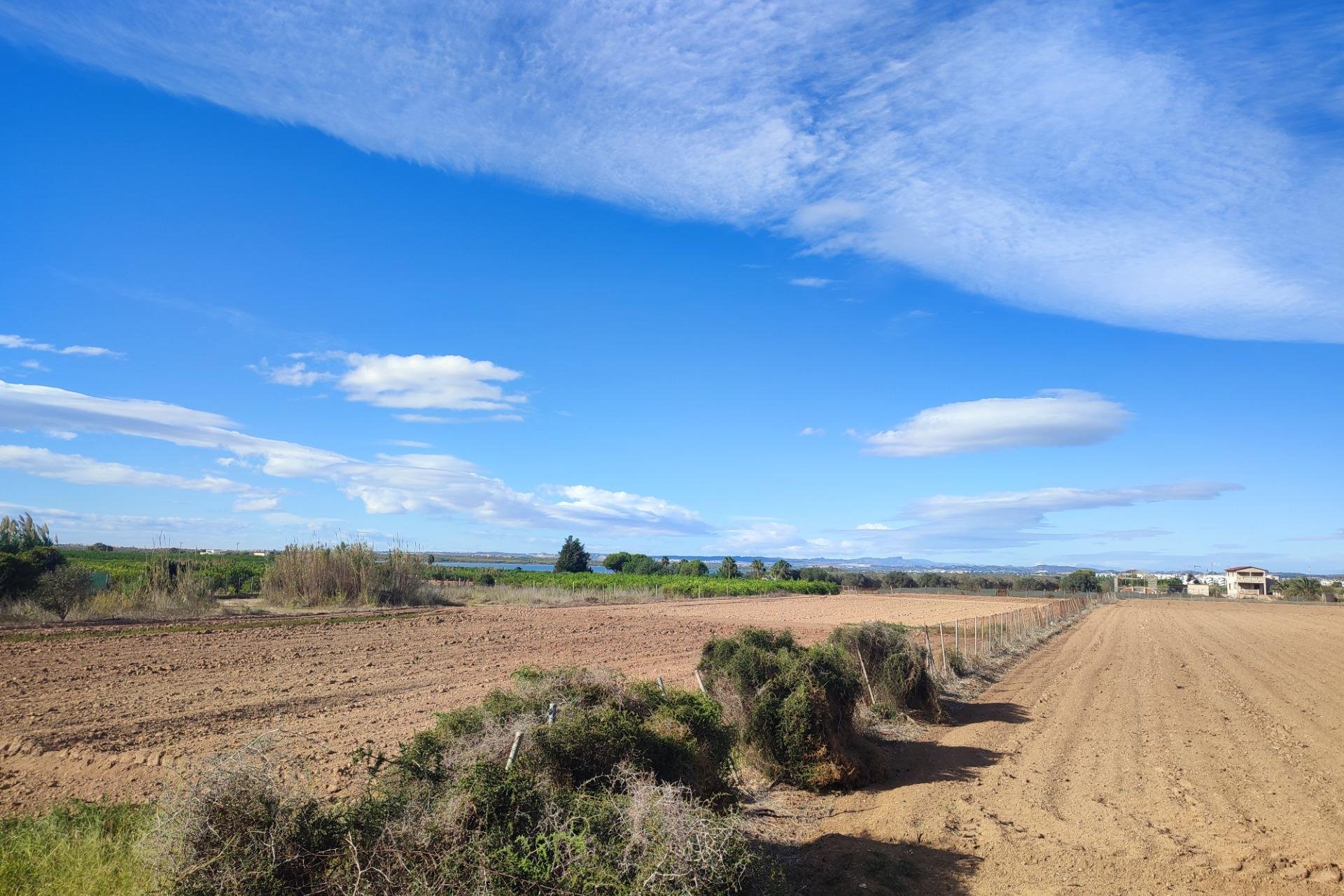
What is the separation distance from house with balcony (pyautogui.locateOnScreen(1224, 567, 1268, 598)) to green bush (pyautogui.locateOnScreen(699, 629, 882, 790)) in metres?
116

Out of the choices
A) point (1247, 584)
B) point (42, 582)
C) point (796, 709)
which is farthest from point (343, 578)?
point (1247, 584)

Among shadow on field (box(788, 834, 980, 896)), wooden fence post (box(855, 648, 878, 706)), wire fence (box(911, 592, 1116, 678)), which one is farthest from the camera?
wire fence (box(911, 592, 1116, 678))

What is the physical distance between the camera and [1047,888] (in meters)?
6.73

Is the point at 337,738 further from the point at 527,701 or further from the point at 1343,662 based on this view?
the point at 1343,662

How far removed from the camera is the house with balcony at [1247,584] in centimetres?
10600

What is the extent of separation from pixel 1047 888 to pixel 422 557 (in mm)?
43663

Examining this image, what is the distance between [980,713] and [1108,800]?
19.6 ft

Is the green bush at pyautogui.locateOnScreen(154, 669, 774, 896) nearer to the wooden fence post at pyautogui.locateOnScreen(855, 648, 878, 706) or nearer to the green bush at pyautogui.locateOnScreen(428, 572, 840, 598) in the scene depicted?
the wooden fence post at pyautogui.locateOnScreen(855, 648, 878, 706)

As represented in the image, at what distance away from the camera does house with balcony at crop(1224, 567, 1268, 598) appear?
348 ft

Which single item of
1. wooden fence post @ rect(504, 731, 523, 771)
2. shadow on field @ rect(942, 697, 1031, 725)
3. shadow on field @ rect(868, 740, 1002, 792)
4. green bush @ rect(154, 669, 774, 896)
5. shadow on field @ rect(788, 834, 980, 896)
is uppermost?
wooden fence post @ rect(504, 731, 523, 771)

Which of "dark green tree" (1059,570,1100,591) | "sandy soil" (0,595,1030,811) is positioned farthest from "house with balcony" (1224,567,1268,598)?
"sandy soil" (0,595,1030,811)

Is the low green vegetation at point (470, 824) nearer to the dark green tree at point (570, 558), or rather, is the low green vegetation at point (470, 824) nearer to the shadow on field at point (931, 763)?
the shadow on field at point (931, 763)

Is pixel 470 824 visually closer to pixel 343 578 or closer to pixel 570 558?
pixel 343 578

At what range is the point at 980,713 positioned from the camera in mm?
15219
